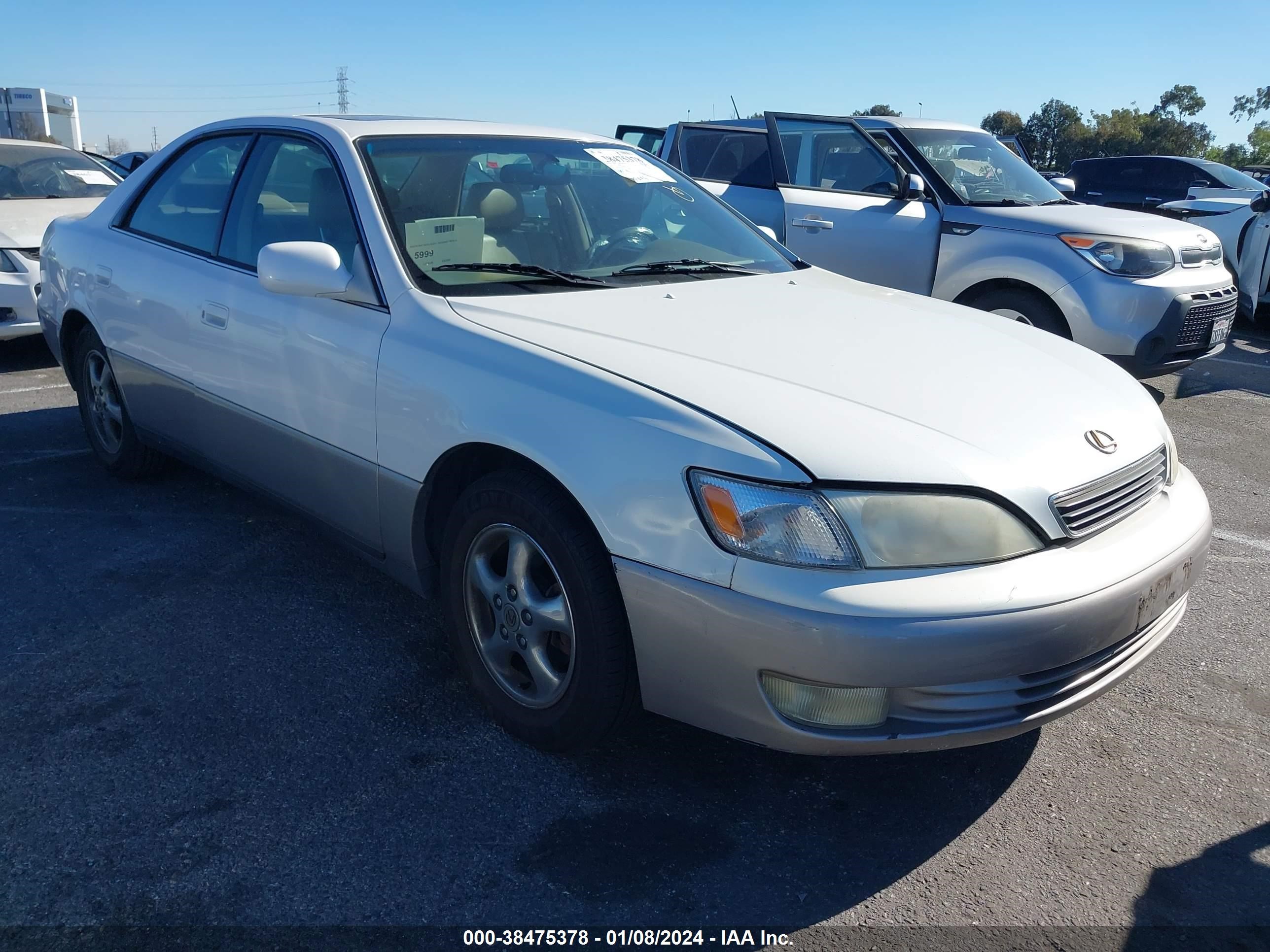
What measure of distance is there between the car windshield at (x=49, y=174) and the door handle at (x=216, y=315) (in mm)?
5545

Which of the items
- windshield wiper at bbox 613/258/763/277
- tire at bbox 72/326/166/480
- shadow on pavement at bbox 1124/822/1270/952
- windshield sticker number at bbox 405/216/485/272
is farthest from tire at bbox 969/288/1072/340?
tire at bbox 72/326/166/480

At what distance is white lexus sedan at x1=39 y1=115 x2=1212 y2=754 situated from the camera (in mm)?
2092

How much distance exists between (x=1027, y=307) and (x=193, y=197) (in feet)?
15.3

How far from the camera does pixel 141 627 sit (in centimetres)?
326

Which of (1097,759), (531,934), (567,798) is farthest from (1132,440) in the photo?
(531,934)

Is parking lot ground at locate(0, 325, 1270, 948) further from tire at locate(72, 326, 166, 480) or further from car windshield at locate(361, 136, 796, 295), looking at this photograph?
car windshield at locate(361, 136, 796, 295)

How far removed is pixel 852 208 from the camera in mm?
6699

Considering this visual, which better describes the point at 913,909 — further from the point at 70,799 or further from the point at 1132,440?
the point at 70,799

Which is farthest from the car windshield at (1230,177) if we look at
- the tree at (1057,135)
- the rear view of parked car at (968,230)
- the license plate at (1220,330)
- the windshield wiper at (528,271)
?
the tree at (1057,135)

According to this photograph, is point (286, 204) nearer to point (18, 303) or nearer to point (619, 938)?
point (619, 938)

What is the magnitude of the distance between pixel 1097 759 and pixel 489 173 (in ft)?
8.28

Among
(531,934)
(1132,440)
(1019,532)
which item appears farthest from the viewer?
(1132,440)

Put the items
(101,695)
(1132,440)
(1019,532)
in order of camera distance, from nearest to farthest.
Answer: (1019,532), (1132,440), (101,695)

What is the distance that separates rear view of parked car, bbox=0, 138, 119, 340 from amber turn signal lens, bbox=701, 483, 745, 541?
6.04 m
